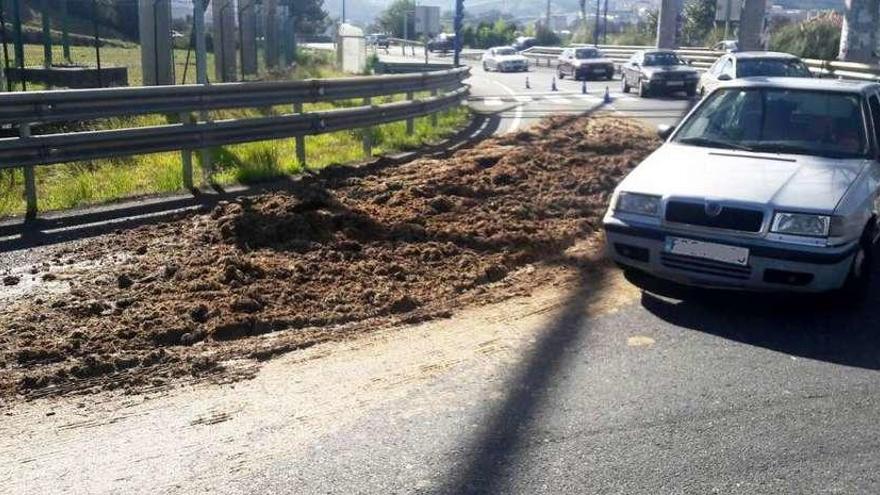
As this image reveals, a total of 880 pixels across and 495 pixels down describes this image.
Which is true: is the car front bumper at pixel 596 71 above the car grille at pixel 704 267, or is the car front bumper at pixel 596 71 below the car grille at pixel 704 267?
above

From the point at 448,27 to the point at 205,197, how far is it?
137m

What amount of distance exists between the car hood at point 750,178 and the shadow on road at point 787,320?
71 centimetres

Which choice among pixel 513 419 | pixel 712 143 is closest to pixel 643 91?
pixel 712 143

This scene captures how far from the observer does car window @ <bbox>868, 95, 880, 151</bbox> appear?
732 cm

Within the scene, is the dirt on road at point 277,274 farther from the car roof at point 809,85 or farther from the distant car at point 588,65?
the distant car at point 588,65

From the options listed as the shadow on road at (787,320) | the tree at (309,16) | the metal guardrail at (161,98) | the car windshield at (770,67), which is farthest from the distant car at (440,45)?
the shadow on road at (787,320)

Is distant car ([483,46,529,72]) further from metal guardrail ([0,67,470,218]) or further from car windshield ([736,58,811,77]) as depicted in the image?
metal guardrail ([0,67,470,218])

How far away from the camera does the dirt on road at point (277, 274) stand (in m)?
5.45

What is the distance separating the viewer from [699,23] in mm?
71688

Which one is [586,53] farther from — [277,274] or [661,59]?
[277,274]

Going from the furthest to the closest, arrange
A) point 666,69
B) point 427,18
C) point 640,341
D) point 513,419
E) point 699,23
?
point 699,23 < point 427,18 < point 666,69 < point 640,341 < point 513,419

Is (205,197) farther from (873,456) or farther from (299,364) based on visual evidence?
(873,456)

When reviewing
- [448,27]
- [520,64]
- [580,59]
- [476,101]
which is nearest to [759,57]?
[476,101]

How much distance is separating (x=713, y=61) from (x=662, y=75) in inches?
579
